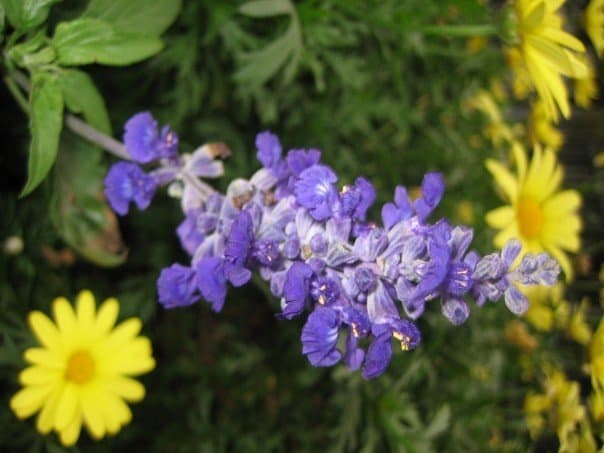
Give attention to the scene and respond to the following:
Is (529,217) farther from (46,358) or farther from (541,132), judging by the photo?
(46,358)

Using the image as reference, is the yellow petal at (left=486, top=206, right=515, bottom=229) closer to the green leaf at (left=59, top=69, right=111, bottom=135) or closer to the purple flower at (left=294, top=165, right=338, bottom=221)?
the purple flower at (left=294, top=165, right=338, bottom=221)

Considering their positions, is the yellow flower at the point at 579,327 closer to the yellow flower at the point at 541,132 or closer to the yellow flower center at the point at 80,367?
the yellow flower at the point at 541,132

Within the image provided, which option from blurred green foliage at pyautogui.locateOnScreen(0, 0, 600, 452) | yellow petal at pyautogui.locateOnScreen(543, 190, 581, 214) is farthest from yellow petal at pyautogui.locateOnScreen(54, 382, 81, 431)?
yellow petal at pyautogui.locateOnScreen(543, 190, 581, 214)

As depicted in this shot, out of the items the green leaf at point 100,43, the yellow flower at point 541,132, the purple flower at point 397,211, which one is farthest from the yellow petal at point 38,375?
the yellow flower at point 541,132

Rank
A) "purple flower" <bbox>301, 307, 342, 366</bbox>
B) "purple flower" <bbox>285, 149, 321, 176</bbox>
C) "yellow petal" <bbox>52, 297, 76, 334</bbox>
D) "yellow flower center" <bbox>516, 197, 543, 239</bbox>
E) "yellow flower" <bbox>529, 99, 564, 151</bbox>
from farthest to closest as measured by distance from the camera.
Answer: "yellow flower" <bbox>529, 99, 564, 151</bbox>, "yellow flower center" <bbox>516, 197, 543, 239</bbox>, "yellow petal" <bbox>52, 297, 76, 334</bbox>, "purple flower" <bbox>285, 149, 321, 176</bbox>, "purple flower" <bbox>301, 307, 342, 366</bbox>

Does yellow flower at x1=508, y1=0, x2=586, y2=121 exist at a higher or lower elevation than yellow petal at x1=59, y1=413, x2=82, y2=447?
higher

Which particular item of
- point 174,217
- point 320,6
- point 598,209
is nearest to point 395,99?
point 320,6

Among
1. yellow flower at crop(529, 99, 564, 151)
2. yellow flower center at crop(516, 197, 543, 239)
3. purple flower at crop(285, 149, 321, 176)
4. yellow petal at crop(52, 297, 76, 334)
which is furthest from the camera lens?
yellow flower at crop(529, 99, 564, 151)
